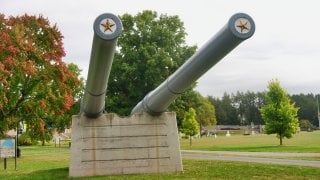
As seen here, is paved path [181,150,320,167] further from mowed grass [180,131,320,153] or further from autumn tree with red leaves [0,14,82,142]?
autumn tree with red leaves [0,14,82,142]

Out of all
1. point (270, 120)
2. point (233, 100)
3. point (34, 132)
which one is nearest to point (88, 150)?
point (34, 132)

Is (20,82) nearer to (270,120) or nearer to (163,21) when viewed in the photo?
(163,21)

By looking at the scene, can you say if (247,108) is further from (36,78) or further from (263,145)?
(36,78)

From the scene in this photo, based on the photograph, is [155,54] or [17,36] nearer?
[17,36]

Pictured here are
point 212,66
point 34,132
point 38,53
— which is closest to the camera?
point 212,66

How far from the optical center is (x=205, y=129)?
115 meters

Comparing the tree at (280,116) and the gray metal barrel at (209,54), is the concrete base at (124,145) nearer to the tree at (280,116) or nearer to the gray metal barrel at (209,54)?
the gray metal barrel at (209,54)

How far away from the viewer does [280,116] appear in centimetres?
→ 3534

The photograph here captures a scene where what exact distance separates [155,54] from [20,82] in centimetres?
1226

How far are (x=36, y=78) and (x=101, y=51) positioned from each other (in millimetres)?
19670

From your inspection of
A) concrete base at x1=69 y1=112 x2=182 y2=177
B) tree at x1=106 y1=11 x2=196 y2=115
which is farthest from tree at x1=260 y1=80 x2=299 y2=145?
concrete base at x1=69 y1=112 x2=182 y2=177

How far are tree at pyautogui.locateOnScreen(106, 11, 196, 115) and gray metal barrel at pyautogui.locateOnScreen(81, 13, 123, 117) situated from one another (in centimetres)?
2442

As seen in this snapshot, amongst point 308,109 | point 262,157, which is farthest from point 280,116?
point 308,109

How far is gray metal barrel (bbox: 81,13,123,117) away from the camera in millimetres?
6711
